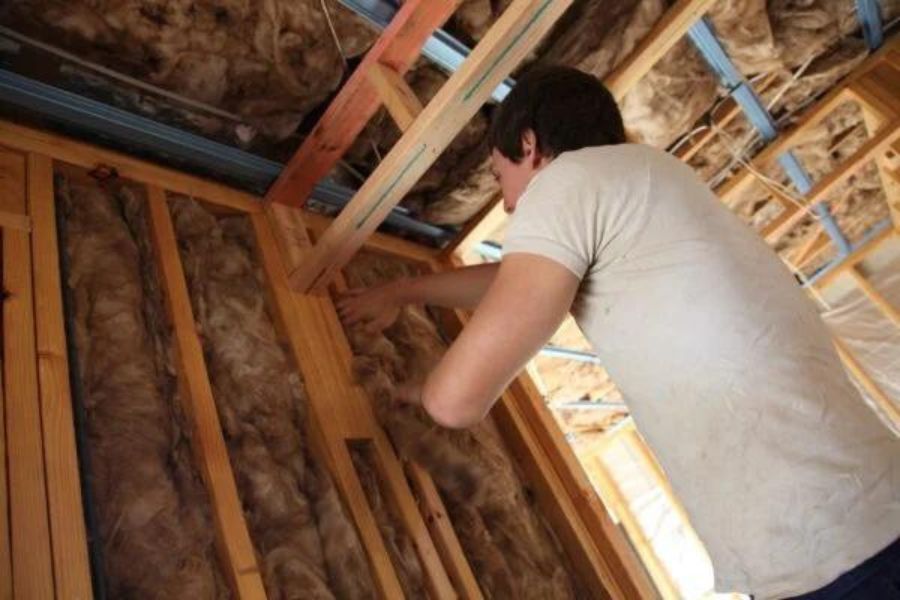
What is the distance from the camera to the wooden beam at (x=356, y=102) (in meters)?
1.33

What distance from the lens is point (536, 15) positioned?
1111 mm

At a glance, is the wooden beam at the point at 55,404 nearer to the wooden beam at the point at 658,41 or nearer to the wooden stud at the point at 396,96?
the wooden stud at the point at 396,96

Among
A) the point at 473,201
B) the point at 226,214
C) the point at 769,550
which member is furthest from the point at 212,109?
the point at 769,550

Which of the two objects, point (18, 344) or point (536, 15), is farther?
point (536, 15)

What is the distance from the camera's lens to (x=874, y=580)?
28.4 inches

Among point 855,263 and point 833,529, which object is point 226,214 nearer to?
point 833,529

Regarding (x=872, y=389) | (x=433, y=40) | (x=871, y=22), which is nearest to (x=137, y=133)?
(x=433, y=40)

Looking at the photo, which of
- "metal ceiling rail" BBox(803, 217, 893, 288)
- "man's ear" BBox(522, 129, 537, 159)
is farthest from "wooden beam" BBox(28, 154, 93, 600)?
"metal ceiling rail" BBox(803, 217, 893, 288)

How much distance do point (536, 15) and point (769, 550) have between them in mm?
1003

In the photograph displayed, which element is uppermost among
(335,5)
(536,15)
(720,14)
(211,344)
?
(720,14)

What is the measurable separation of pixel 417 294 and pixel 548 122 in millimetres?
585

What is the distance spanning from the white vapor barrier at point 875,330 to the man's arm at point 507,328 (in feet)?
16.4

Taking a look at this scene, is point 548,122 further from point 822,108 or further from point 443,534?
point 822,108

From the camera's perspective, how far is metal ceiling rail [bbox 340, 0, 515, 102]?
1.46m
